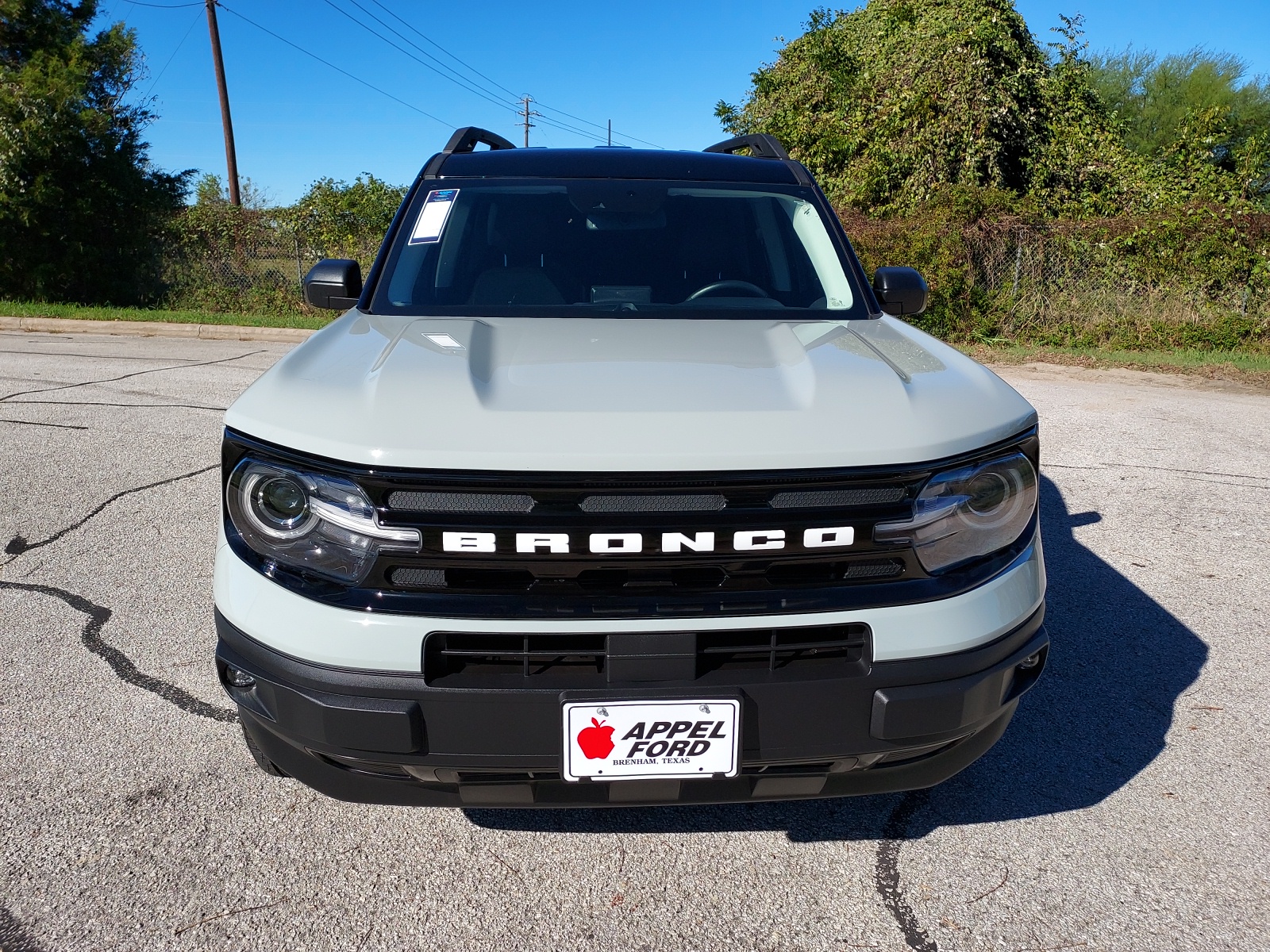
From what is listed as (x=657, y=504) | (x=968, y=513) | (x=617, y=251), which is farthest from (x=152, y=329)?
(x=968, y=513)

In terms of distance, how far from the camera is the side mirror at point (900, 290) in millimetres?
3482

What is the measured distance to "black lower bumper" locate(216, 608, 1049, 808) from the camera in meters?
1.89

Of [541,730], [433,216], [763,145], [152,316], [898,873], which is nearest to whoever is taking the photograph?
[541,730]

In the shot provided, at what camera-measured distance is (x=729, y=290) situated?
326cm

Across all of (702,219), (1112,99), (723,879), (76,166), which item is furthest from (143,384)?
(1112,99)

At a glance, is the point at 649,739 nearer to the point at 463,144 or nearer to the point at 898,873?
the point at 898,873

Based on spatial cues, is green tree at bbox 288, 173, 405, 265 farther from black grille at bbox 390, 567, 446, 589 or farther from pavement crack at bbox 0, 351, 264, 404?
black grille at bbox 390, 567, 446, 589

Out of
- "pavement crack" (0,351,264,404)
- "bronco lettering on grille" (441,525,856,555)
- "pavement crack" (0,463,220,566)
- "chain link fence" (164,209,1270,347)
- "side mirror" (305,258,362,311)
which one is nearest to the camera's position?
"bronco lettering on grille" (441,525,856,555)

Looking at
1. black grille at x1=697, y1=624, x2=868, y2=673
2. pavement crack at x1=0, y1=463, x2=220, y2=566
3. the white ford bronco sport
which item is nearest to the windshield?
the white ford bronco sport

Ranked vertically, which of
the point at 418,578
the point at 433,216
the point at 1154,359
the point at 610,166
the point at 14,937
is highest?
the point at 610,166

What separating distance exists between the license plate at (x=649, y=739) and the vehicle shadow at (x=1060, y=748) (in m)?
0.65

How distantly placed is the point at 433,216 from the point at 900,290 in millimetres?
1709

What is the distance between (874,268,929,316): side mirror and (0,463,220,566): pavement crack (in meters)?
3.99

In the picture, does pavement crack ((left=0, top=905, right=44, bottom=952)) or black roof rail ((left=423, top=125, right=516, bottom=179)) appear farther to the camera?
black roof rail ((left=423, top=125, right=516, bottom=179))
